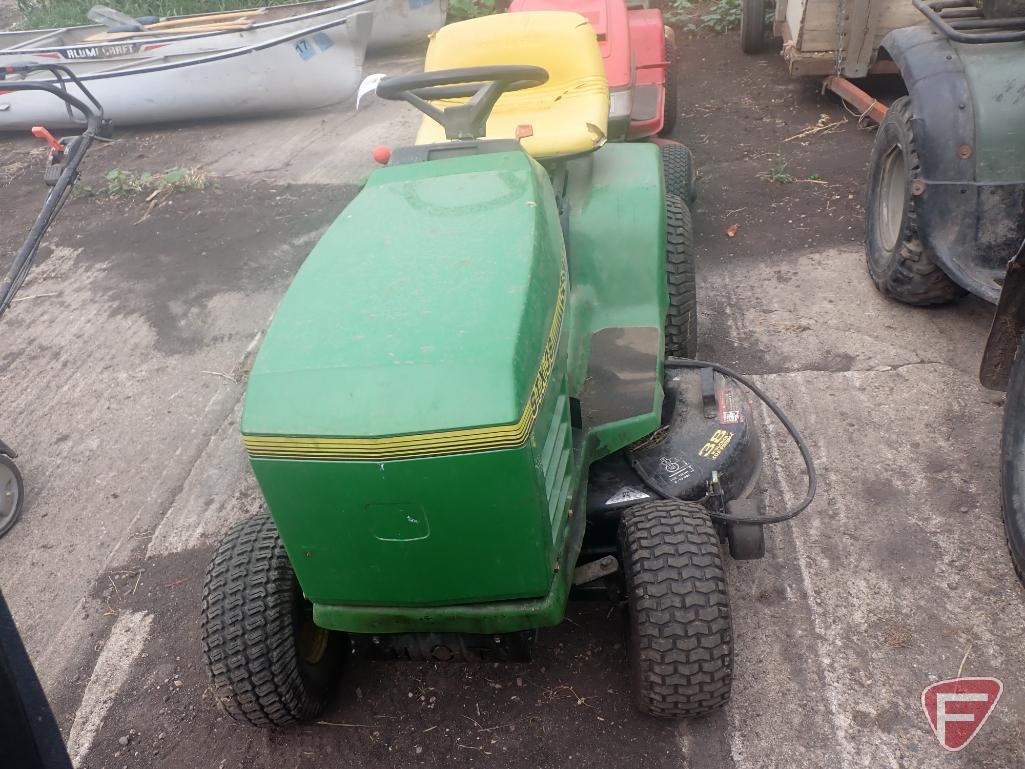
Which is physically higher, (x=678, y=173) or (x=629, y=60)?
(x=629, y=60)

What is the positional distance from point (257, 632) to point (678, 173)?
307 cm

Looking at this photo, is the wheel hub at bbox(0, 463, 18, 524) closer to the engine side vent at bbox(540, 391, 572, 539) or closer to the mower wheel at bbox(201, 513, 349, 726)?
the mower wheel at bbox(201, 513, 349, 726)

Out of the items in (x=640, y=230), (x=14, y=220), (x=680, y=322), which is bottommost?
(x=14, y=220)

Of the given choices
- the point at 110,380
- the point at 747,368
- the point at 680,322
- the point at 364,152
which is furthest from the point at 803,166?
the point at 110,380

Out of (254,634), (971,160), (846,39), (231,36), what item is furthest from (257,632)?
(231,36)

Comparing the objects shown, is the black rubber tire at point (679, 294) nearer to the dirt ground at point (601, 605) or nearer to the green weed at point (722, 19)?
the dirt ground at point (601, 605)

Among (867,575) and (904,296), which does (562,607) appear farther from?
(904,296)

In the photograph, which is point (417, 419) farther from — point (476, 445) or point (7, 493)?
point (7, 493)

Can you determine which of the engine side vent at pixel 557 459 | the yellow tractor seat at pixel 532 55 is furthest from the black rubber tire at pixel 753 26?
the engine side vent at pixel 557 459

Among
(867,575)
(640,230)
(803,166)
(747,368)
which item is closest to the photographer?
(867,575)

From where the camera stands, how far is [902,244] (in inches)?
138

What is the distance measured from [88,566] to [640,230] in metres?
2.35

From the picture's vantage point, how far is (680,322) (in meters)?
3.13

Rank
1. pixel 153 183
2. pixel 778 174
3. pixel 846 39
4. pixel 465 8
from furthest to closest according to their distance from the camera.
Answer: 1. pixel 465 8
2. pixel 153 183
3. pixel 846 39
4. pixel 778 174
